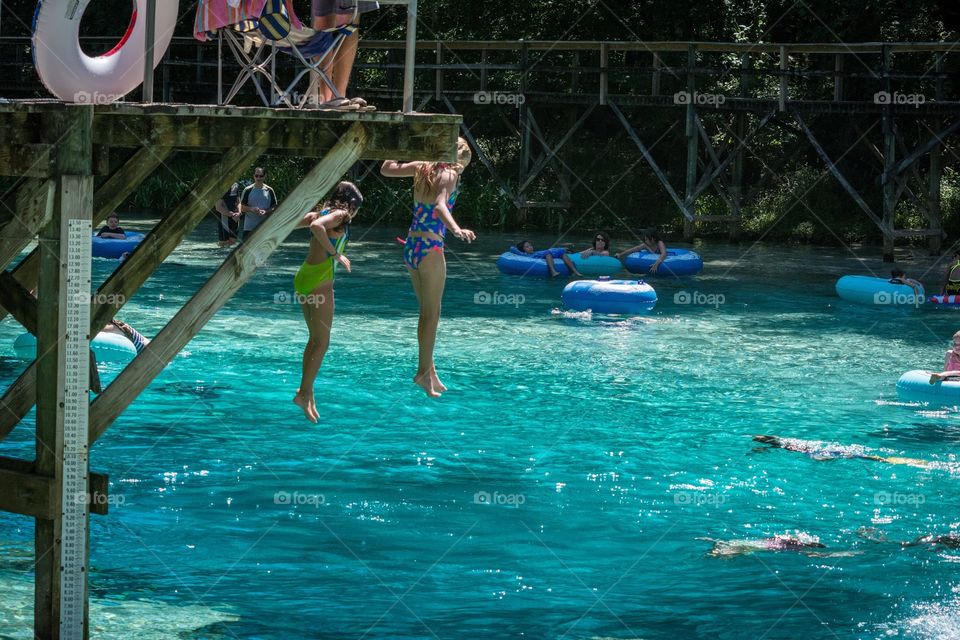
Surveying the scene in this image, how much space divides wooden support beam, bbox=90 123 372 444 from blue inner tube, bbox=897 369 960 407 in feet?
28.0

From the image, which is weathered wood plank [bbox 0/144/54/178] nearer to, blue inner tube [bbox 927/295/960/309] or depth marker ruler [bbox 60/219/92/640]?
depth marker ruler [bbox 60/219/92/640]

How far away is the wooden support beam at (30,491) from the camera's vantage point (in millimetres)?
6074

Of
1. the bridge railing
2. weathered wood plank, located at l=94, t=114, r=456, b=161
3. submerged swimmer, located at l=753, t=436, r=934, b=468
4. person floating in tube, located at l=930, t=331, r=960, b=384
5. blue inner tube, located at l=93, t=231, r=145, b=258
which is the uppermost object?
the bridge railing

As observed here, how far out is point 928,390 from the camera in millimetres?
13234

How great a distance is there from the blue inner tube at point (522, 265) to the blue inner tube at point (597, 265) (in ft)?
2.04

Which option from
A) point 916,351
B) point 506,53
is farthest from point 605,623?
point 506,53

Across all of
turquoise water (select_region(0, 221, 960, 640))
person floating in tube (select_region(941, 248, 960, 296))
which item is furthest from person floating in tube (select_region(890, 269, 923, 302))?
turquoise water (select_region(0, 221, 960, 640))

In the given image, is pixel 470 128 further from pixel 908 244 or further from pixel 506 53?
pixel 908 244

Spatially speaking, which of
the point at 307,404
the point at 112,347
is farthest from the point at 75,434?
the point at 112,347

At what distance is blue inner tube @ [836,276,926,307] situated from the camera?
63.6 ft

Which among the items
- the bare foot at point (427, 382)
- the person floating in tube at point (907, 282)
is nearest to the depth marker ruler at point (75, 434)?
the bare foot at point (427, 382)

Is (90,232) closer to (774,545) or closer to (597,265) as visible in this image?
(774,545)

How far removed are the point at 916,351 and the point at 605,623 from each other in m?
9.80

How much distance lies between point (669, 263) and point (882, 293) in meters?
3.83
